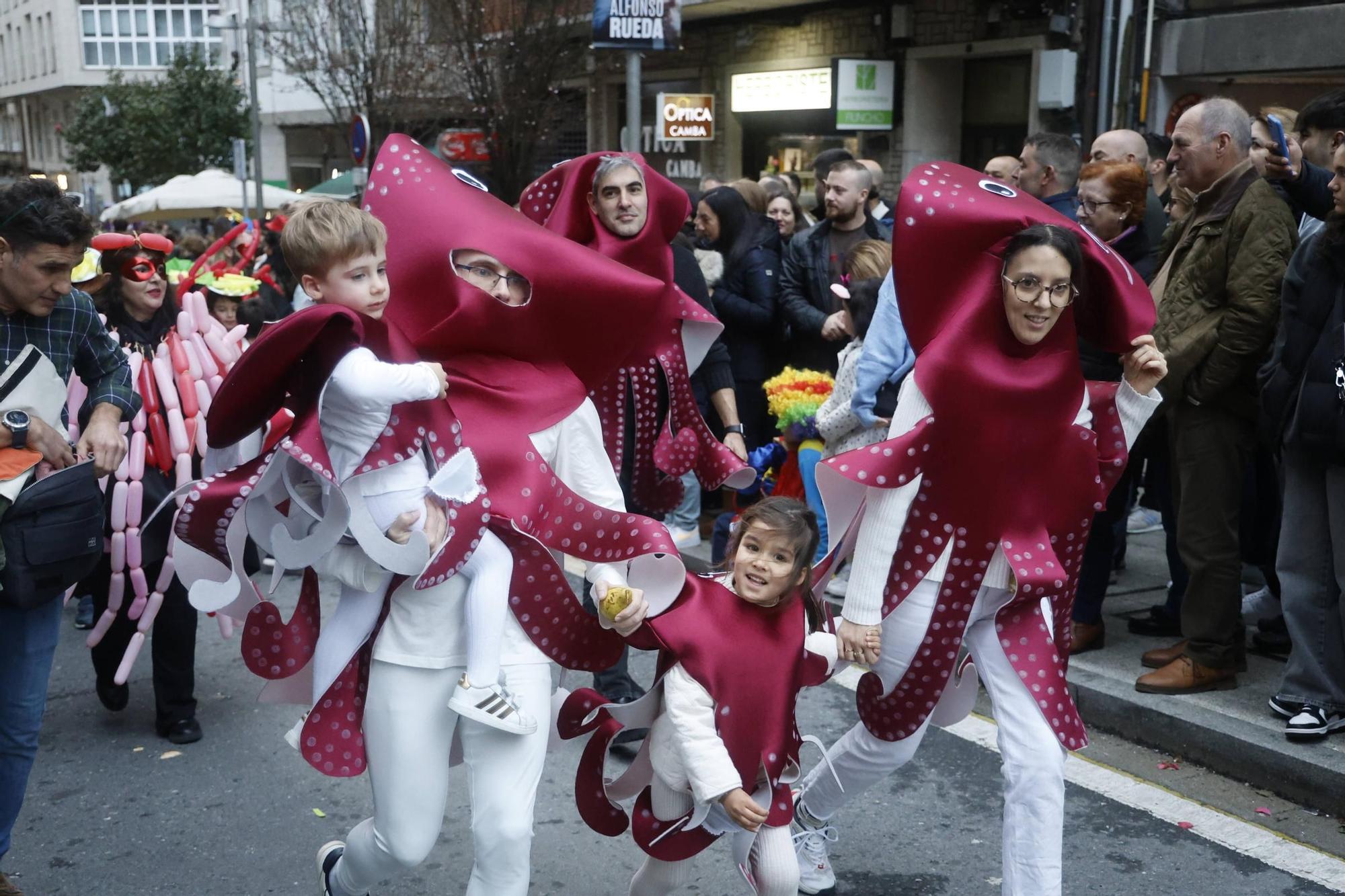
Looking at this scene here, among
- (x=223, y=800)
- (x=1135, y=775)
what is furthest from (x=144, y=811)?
(x=1135, y=775)

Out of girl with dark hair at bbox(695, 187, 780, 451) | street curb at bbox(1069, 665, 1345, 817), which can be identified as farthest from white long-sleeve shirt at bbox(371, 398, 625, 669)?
girl with dark hair at bbox(695, 187, 780, 451)

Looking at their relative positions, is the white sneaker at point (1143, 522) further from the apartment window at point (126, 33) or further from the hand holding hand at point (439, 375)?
the apartment window at point (126, 33)

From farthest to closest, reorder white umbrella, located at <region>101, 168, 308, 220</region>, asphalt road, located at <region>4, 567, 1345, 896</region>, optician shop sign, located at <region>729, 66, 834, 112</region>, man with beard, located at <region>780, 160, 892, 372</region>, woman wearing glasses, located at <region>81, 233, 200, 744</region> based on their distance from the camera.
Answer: white umbrella, located at <region>101, 168, 308, 220</region> → optician shop sign, located at <region>729, 66, 834, 112</region> → man with beard, located at <region>780, 160, 892, 372</region> → woman wearing glasses, located at <region>81, 233, 200, 744</region> → asphalt road, located at <region>4, 567, 1345, 896</region>

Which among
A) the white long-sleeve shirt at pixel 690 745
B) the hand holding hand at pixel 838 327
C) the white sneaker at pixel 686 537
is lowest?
the white sneaker at pixel 686 537

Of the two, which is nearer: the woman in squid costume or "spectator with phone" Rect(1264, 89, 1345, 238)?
the woman in squid costume

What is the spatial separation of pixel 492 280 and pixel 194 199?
21957 millimetres

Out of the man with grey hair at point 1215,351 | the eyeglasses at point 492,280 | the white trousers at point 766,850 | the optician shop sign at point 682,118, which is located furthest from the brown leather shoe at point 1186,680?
the optician shop sign at point 682,118

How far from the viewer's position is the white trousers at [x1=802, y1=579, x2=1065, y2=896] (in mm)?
3316

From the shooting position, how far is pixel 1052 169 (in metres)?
6.02

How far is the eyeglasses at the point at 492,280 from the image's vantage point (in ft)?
10.6

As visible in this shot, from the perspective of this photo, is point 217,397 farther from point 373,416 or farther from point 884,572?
point 884,572

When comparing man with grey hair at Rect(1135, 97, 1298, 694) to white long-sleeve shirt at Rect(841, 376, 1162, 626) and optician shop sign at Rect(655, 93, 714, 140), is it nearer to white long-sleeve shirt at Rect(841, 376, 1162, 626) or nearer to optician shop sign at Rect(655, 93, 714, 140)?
white long-sleeve shirt at Rect(841, 376, 1162, 626)

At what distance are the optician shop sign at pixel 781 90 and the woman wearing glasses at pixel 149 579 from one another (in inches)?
467

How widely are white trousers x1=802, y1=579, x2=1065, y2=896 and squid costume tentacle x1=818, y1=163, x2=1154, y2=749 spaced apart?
1.4 inches
